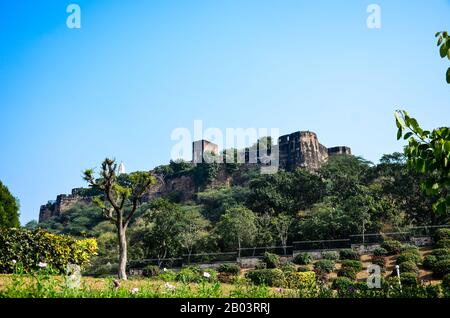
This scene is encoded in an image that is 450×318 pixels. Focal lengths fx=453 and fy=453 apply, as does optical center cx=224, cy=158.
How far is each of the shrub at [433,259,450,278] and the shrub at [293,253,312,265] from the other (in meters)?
8.24

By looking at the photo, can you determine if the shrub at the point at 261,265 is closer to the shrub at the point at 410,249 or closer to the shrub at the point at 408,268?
the shrub at the point at 408,268

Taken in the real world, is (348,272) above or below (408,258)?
below

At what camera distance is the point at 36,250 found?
13.7 m

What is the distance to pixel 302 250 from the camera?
32.1 metres

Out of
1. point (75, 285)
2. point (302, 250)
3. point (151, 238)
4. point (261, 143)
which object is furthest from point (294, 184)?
point (75, 285)

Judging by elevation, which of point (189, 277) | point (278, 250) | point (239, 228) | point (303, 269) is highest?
point (239, 228)

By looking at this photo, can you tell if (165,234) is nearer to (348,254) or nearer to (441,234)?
(348,254)

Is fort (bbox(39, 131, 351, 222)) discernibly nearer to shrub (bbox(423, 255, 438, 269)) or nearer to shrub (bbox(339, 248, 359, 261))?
shrub (bbox(339, 248, 359, 261))

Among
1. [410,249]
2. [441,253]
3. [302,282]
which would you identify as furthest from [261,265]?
[441,253]

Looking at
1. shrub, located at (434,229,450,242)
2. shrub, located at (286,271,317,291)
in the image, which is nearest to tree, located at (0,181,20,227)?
shrub, located at (286,271,317,291)

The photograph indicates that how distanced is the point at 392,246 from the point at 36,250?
71.5 ft

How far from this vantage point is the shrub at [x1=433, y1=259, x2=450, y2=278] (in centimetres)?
2262
